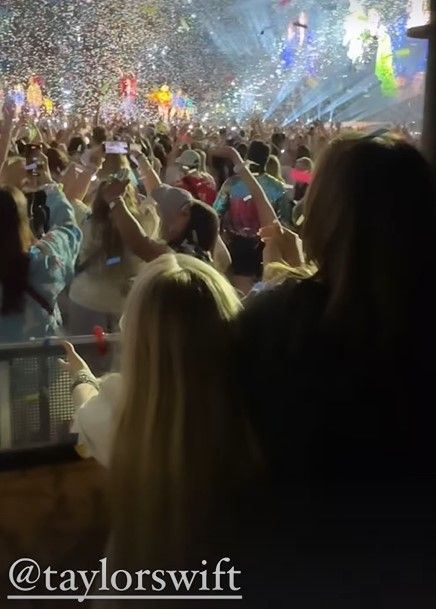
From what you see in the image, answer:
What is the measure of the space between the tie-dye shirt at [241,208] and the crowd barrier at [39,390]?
620 mm

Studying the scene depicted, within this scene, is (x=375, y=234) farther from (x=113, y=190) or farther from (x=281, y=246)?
(x=113, y=190)

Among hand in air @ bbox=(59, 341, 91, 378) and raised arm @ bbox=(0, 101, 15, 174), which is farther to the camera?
raised arm @ bbox=(0, 101, 15, 174)

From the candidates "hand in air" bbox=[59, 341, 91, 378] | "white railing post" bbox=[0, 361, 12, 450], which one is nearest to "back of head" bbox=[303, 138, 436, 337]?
"hand in air" bbox=[59, 341, 91, 378]

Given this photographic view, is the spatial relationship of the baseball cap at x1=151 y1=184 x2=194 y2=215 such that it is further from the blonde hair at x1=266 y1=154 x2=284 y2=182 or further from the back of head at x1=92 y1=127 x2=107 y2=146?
the back of head at x1=92 y1=127 x2=107 y2=146

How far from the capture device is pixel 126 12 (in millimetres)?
1585

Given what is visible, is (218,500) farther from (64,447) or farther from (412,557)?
(64,447)

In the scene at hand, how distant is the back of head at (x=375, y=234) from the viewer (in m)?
0.69

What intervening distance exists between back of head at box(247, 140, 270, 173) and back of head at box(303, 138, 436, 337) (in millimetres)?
1248

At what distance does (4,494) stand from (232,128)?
55.8 inches

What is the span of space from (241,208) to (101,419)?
0.95m

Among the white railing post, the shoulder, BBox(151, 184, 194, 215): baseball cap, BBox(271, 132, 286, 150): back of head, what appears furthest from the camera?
BBox(271, 132, 286, 150): back of head

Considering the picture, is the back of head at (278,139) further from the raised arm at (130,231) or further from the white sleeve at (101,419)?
the white sleeve at (101,419)

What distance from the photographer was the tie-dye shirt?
1.63 meters

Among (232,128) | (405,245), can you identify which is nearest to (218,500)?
(405,245)
